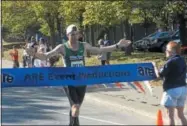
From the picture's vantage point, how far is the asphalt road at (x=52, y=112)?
1068 centimetres

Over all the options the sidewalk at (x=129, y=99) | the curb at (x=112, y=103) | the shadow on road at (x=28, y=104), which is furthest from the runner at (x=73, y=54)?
the curb at (x=112, y=103)

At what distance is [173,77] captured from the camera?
8.14 metres

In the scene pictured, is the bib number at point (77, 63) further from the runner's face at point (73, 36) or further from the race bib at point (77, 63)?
the runner's face at point (73, 36)

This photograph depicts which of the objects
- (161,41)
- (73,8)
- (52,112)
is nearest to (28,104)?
(52,112)

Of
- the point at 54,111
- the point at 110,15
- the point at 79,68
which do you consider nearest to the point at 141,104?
the point at 54,111

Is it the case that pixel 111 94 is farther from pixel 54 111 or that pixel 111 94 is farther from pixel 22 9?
pixel 22 9

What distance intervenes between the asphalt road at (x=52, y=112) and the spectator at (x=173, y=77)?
2.24 m

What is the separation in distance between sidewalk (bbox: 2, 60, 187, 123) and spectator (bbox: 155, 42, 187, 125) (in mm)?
2233

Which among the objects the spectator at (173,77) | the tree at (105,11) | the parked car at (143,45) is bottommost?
the parked car at (143,45)

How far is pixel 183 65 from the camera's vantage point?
819 centimetres

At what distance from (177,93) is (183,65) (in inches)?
18.1

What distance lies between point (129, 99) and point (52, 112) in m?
2.69

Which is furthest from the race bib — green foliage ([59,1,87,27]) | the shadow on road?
green foliage ([59,1,87,27])

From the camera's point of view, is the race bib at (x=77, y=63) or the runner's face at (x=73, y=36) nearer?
the runner's face at (x=73, y=36)
